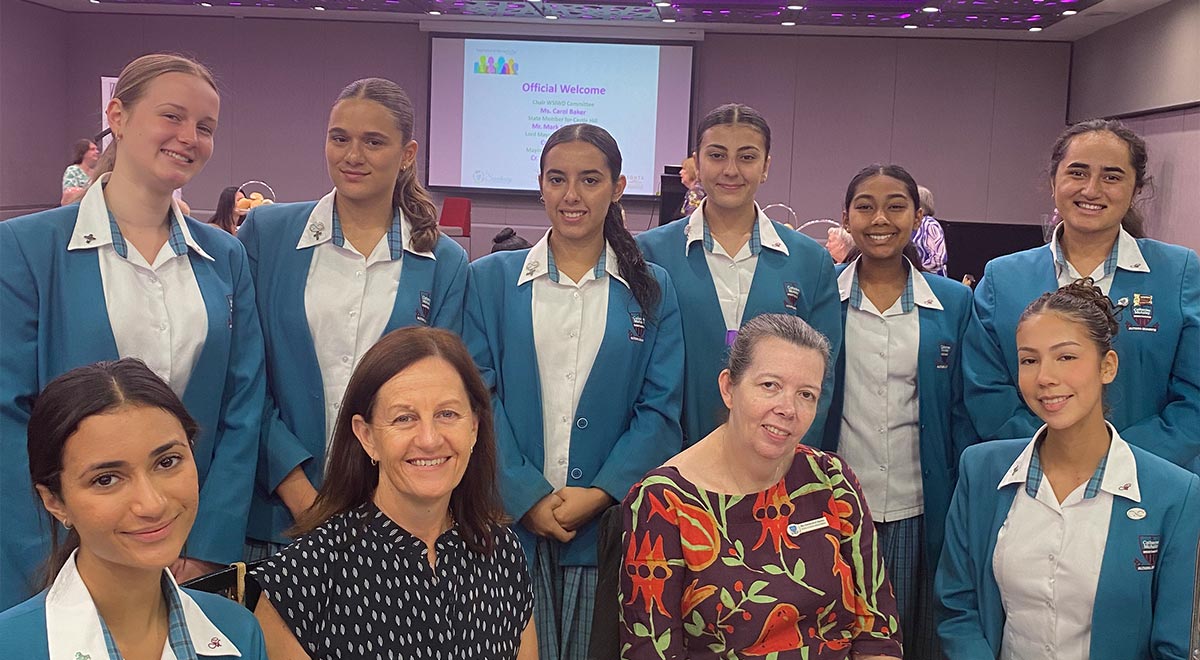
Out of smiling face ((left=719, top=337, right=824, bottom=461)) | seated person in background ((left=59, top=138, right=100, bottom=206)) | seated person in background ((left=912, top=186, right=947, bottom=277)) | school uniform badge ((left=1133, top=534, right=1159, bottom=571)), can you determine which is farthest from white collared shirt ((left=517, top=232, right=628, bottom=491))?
seated person in background ((left=59, top=138, right=100, bottom=206))

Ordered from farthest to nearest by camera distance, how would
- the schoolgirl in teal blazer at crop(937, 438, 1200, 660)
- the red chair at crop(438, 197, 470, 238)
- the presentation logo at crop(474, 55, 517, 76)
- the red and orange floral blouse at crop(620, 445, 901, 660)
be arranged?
1. the presentation logo at crop(474, 55, 517, 76)
2. the red chair at crop(438, 197, 470, 238)
3. the schoolgirl in teal blazer at crop(937, 438, 1200, 660)
4. the red and orange floral blouse at crop(620, 445, 901, 660)

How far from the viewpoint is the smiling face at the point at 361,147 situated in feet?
8.93

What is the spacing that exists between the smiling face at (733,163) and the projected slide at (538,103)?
858 centimetres

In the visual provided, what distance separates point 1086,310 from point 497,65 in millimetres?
10055

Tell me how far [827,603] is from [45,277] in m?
1.83

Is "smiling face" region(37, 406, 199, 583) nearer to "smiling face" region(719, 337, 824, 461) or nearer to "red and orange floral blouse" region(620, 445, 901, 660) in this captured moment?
"red and orange floral blouse" region(620, 445, 901, 660)

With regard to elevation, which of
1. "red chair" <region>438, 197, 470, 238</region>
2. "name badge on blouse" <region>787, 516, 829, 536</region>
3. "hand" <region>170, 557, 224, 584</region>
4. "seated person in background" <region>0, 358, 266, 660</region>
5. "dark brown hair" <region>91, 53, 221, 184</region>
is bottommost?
"hand" <region>170, 557, 224, 584</region>

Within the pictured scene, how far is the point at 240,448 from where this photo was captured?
2.49 meters

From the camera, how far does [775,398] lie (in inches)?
90.5

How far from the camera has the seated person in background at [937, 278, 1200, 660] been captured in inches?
92.7

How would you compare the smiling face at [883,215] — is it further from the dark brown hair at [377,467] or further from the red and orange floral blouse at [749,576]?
the dark brown hair at [377,467]

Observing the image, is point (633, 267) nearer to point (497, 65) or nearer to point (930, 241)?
point (930, 241)

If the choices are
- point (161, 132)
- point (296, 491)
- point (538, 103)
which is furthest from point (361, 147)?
point (538, 103)

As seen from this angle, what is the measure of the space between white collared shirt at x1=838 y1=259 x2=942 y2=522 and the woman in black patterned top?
1287mm
